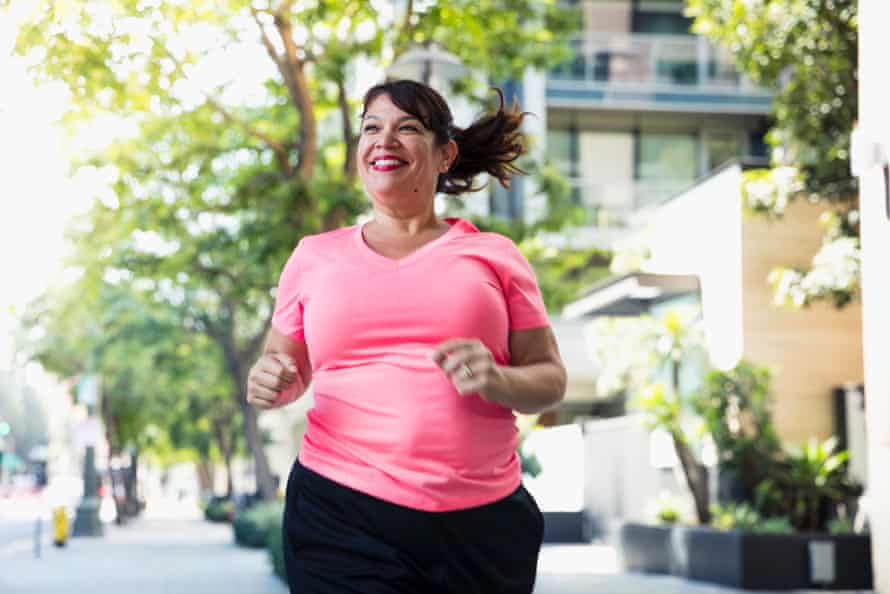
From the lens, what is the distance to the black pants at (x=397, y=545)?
3033 mm

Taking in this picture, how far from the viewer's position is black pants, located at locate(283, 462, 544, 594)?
9.95 ft

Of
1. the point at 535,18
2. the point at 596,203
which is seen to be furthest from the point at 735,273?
the point at 596,203

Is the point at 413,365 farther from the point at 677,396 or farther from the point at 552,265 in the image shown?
the point at 552,265

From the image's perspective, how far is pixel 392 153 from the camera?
3146mm

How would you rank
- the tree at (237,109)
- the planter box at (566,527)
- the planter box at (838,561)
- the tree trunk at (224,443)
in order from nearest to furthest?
the tree at (237,109), the planter box at (838,561), the planter box at (566,527), the tree trunk at (224,443)

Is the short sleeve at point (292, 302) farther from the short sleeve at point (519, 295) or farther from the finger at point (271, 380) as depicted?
the short sleeve at point (519, 295)

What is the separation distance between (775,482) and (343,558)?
14.1 m

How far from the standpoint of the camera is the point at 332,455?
10.2 ft

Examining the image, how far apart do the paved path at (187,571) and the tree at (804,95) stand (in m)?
3.83

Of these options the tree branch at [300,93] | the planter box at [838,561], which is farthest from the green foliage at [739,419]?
the tree branch at [300,93]

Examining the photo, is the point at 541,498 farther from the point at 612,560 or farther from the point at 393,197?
the point at 393,197

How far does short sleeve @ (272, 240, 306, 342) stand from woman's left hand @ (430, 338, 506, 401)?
62 centimetres

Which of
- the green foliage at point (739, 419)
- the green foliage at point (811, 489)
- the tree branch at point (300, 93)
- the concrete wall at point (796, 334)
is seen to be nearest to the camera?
the tree branch at point (300, 93)

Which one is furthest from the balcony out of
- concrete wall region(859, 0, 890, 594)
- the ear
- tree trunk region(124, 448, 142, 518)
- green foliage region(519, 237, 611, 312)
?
the ear
